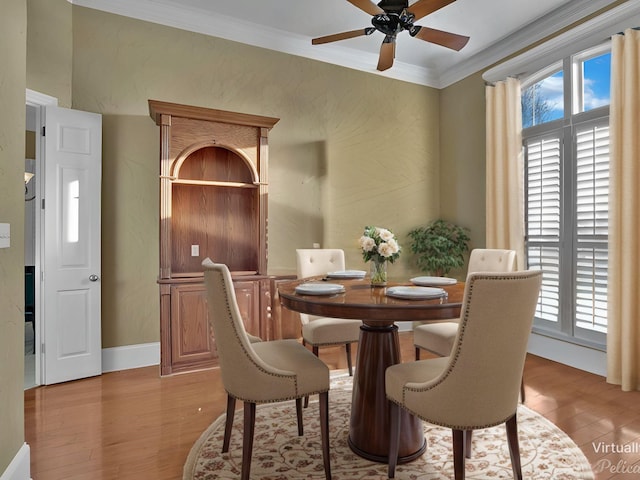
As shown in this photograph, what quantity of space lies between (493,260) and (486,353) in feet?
5.34

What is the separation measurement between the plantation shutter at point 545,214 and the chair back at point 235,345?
3.20 metres

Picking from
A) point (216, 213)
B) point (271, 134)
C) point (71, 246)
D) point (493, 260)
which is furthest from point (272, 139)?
point (493, 260)

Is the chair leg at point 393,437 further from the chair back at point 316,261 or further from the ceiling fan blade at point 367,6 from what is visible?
the ceiling fan blade at point 367,6

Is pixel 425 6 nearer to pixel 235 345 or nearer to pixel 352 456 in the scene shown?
pixel 235 345

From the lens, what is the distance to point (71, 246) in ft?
10.6

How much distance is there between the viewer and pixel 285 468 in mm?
2006

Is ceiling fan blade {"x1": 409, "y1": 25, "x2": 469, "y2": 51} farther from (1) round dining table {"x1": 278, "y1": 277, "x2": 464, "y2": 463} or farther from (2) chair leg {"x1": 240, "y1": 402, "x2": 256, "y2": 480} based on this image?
(2) chair leg {"x1": 240, "y1": 402, "x2": 256, "y2": 480}

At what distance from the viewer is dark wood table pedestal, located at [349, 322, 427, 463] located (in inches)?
81.4

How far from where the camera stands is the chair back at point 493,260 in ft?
9.48

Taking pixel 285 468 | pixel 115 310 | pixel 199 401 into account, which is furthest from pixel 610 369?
pixel 115 310

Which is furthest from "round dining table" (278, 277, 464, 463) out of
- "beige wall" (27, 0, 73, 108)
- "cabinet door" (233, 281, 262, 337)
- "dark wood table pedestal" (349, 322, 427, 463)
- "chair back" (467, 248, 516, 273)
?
"beige wall" (27, 0, 73, 108)

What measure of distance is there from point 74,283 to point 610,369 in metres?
4.28

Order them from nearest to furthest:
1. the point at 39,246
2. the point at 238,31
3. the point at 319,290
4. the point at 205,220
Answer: the point at 319,290, the point at 39,246, the point at 205,220, the point at 238,31

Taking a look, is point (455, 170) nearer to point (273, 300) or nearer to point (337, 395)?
point (273, 300)
